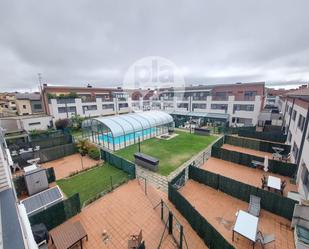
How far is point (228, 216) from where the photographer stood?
9.09 metres

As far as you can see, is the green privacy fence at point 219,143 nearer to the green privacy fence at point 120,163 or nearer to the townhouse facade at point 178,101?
the green privacy fence at point 120,163

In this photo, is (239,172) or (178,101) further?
(178,101)

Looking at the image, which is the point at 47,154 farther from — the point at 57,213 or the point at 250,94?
the point at 250,94

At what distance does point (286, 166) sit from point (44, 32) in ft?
73.1

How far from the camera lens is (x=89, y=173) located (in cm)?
→ 1415

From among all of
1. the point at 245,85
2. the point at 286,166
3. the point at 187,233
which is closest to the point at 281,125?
the point at 245,85

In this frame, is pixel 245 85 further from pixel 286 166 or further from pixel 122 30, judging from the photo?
pixel 122 30

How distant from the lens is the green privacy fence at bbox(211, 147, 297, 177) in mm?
12961

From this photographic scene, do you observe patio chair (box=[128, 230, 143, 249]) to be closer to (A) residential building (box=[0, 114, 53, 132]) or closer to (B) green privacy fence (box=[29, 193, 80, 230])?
(B) green privacy fence (box=[29, 193, 80, 230])

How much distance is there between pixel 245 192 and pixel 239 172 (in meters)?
4.17

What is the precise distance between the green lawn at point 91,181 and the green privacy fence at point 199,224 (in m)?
5.07

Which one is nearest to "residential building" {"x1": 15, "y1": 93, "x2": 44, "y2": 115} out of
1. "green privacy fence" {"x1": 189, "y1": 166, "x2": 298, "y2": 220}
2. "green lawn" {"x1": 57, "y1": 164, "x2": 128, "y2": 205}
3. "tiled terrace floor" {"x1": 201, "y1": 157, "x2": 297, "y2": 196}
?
"green lawn" {"x1": 57, "y1": 164, "x2": 128, "y2": 205}

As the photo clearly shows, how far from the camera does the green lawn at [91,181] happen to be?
11461 mm

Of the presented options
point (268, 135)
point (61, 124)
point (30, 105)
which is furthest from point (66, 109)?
point (268, 135)
